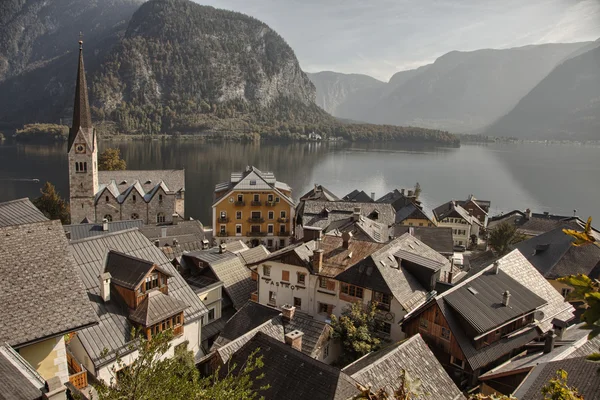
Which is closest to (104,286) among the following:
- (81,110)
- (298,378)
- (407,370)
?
(298,378)

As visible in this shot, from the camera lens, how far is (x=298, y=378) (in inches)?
680

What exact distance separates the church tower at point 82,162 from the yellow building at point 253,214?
2208 centimetres

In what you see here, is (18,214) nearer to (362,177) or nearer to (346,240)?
(346,240)

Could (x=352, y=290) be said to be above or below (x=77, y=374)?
below

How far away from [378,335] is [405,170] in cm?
14974

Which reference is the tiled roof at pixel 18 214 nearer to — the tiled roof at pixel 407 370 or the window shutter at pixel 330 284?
the tiled roof at pixel 407 370

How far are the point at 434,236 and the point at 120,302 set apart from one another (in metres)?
39.1

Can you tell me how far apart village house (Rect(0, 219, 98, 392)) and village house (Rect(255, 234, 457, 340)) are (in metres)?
19.4

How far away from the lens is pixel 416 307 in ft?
94.2

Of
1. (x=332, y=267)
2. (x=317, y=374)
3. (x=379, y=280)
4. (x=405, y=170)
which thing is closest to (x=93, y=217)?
(x=332, y=267)

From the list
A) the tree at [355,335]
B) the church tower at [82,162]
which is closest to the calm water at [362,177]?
the church tower at [82,162]

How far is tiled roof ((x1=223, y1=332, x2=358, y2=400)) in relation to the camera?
16.4 m

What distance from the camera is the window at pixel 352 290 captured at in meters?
29.9

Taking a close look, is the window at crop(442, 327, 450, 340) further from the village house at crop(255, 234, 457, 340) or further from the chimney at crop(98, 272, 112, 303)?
the chimney at crop(98, 272, 112, 303)
